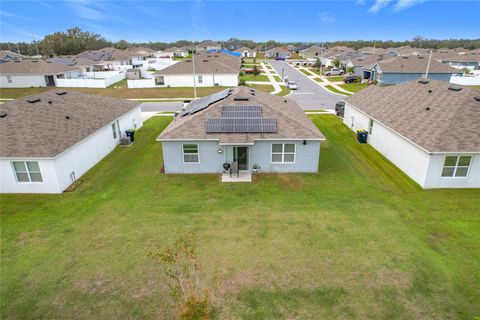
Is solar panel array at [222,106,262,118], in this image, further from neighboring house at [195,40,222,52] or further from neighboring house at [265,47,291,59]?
neighboring house at [195,40,222,52]

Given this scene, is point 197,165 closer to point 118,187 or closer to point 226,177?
point 226,177

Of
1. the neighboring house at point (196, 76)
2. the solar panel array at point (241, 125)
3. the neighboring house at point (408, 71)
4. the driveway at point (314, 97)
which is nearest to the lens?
the solar panel array at point (241, 125)

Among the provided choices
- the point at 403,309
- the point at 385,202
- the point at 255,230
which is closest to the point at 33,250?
the point at 255,230

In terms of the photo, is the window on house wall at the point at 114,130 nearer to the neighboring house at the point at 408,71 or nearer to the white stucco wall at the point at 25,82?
the white stucco wall at the point at 25,82

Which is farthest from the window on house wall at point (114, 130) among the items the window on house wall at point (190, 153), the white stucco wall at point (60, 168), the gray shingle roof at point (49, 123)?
the window on house wall at point (190, 153)

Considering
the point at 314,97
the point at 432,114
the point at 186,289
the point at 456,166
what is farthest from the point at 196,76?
the point at 186,289

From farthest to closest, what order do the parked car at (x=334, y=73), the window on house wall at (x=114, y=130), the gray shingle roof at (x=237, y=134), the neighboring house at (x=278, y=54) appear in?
the neighboring house at (x=278, y=54), the parked car at (x=334, y=73), the window on house wall at (x=114, y=130), the gray shingle roof at (x=237, y=134)

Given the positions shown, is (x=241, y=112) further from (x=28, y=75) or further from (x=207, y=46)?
(x=207, y=46)
